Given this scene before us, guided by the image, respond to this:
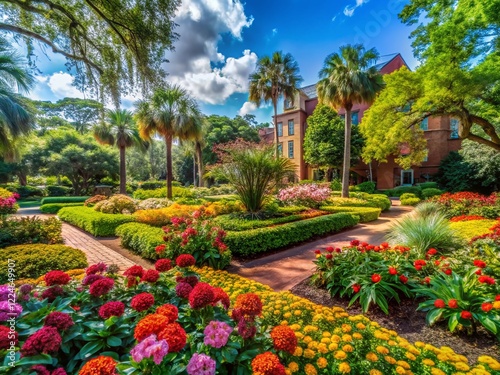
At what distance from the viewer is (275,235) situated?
19.7ft

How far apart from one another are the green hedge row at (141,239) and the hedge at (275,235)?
164 cm

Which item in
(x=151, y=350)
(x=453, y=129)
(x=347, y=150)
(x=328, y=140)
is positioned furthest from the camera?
(x=328, y=140)

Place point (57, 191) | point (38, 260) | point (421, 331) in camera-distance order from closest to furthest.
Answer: point (421, 331), point (38, 260), point (57, 191)

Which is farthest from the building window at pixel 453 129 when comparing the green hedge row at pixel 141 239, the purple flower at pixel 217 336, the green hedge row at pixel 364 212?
the purple flower at pixel 217 336

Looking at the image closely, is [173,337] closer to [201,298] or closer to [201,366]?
[201,366]

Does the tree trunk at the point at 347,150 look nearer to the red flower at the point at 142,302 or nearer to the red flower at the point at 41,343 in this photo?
the red flower at the point at 142,302

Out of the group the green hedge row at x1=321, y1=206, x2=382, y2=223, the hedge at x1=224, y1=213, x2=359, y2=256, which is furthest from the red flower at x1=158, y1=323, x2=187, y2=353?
the green hedge row at x1=321, y1=206, x2=382, y2=223

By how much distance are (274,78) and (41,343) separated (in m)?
19.9

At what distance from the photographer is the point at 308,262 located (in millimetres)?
5223

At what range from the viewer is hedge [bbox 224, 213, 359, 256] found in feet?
18.0

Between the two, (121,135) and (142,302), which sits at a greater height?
(121,135)

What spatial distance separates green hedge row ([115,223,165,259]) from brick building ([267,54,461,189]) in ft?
37.8

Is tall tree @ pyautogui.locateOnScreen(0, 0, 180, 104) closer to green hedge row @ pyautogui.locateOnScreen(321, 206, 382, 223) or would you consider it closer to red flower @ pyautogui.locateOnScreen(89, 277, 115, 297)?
red flower @ pyautogui.locateOnScreen(89, 277, 115, 297)

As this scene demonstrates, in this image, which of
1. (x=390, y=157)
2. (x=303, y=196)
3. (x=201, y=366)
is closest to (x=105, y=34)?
(x=201, y=366)
